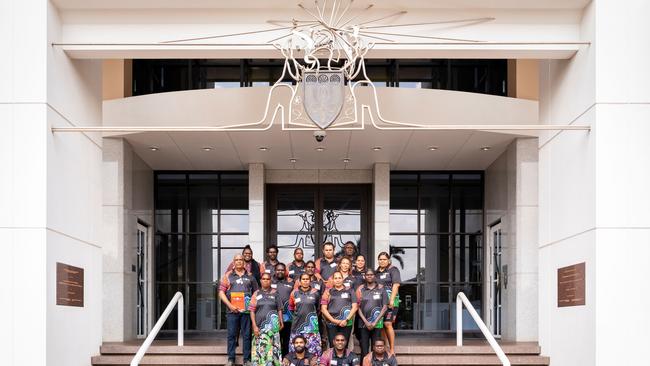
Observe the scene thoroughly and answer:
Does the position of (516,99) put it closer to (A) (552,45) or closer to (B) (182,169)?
(A) (552,45)

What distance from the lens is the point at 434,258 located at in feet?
63.8

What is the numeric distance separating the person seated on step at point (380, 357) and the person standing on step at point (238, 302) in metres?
1.76

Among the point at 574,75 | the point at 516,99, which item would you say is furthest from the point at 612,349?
the point at 516,99

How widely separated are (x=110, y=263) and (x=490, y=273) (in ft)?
23.4

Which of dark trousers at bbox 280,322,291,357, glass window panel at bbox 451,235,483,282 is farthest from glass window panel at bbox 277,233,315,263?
dark trousers at bbox 280,322,291,357

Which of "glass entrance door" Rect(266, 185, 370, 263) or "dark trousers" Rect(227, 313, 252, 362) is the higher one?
"glass entrance door" Rect(266, 185, 370, 263)

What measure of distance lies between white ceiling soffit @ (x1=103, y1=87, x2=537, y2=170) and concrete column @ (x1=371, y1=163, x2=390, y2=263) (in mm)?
511

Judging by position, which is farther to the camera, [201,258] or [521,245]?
[201,258]

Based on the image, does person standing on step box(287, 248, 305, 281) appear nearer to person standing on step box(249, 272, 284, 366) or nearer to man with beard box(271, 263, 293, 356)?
man with beard box(271, 263, 293, 356)

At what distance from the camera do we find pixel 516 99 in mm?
15477

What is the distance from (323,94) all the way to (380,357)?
3.66m

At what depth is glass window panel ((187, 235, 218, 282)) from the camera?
19.4 metres
